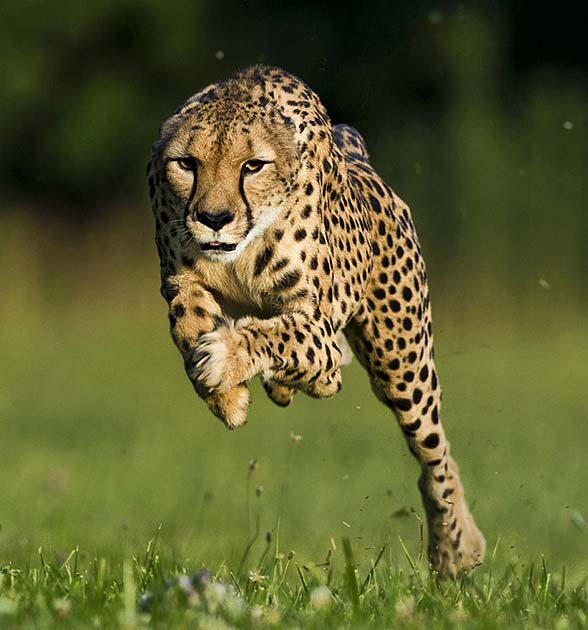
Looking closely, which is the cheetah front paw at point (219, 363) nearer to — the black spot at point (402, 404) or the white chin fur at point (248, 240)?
the white chin fur at point (248, 240)

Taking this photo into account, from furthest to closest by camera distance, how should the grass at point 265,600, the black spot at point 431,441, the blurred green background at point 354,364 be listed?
the blurred green background at point 354,364, the black spot at point 431,441, the grass at point 265,600

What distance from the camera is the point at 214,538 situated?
5.96 meters

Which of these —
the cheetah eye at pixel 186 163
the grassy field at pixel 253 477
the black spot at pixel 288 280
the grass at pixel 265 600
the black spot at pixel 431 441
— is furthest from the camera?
the black spot at pixel 431 441

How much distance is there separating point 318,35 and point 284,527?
1101cm

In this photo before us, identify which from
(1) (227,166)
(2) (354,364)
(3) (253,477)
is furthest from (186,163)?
(2) (354,364)

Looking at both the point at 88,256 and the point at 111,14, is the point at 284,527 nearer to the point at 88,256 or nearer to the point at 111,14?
the point at 88,256

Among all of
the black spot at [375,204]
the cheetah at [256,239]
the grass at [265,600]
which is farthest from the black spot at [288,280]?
the black spot at [375,204]

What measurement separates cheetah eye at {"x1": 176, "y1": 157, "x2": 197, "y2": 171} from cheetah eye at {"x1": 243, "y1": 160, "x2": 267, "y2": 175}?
0.42 feet

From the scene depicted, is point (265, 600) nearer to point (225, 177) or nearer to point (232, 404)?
point (232, 404)

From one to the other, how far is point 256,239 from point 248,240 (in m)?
0.15

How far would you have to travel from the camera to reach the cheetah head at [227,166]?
363 cm

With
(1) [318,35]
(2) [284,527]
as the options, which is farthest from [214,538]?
(1) [318,35]

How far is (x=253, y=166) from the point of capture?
3.77 meters

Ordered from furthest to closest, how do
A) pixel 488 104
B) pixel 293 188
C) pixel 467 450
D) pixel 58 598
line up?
pixel 488 104, pixel 467 450, pixel 293 188, pixel 58 598
